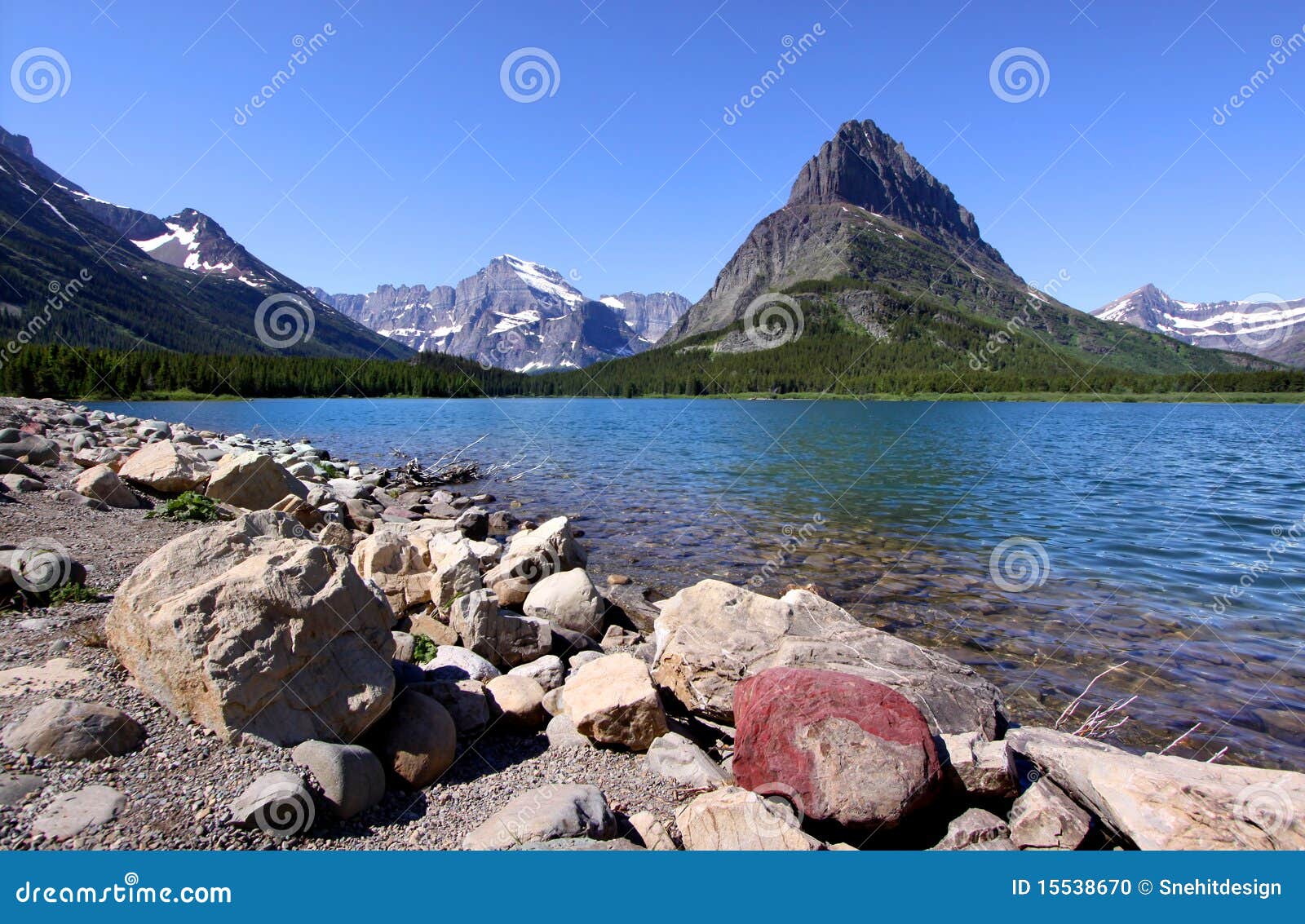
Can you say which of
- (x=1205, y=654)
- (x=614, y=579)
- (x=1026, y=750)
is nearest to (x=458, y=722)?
(x=1026, y=750)

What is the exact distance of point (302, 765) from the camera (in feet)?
18.6

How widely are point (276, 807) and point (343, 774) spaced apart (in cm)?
60

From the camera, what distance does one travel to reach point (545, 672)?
905 centimetres

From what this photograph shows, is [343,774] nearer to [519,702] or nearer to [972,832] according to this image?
[519,702]

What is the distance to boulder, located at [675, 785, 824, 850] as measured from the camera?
5375 mm

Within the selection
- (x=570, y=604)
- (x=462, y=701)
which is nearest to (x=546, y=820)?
(x=462, y=701)

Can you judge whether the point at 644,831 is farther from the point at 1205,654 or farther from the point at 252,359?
the point at 252,359

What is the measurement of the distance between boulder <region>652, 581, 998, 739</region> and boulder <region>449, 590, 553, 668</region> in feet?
6.60

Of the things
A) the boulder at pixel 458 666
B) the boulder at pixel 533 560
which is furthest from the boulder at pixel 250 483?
the boulder at pixel 458 666

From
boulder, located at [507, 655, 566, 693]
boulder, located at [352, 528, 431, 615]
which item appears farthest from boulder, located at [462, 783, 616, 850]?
boulder, located at [352, 528, 431, 615]

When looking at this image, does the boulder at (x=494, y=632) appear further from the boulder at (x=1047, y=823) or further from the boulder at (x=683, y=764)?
the boulder at (x=1047, y=823)

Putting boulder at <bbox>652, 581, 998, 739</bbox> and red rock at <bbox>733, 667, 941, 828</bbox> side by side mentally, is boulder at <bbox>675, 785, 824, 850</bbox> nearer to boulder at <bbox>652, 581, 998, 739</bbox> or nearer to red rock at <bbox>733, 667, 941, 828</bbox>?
red rock at <bbox>733, 667, 941, 828</bbox>

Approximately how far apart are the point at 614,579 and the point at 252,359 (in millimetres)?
159153

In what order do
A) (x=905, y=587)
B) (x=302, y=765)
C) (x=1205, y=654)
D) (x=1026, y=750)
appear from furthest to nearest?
(x=905, y=587)
(x=1205, y=654)
(x=1026, y=750)
(x=302, y=765)
